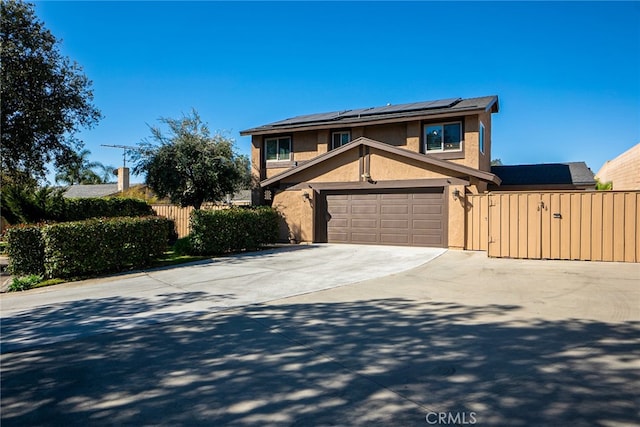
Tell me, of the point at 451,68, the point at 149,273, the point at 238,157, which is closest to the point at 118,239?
the point at 149,273

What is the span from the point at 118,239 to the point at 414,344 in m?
9.65

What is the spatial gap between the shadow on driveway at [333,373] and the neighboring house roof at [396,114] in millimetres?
11778

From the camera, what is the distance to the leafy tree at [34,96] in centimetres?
1286

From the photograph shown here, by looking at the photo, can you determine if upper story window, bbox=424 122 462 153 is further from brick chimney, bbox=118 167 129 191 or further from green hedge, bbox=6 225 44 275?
brick chimney, bbox=118 167 129 191

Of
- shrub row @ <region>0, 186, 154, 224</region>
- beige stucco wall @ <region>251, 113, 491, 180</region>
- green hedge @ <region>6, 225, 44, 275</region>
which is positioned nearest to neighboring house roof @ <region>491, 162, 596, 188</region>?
beige stucco wall @ <region>251, 113, 491, 180</region>

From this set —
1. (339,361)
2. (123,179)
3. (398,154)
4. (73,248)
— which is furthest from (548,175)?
(123,179)

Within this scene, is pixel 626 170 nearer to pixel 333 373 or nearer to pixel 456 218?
pixel 456 218

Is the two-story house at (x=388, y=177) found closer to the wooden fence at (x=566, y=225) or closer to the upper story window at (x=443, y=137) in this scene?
the upper story window at (x=443, y=137)

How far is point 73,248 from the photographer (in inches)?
419

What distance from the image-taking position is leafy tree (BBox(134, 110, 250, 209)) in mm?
17531

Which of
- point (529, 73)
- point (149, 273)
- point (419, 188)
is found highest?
point (529, 73)

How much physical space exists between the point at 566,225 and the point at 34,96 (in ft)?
57.2

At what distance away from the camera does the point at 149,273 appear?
1095 centimetres

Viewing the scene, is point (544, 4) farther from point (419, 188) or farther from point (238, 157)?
point (238, 157)
